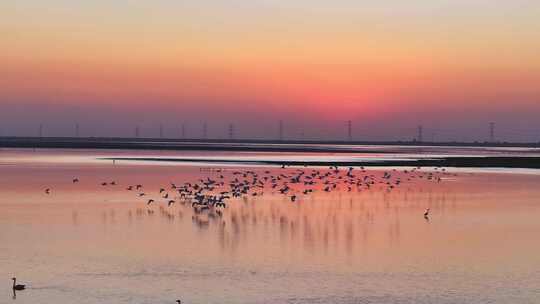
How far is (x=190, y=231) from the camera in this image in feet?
98.9

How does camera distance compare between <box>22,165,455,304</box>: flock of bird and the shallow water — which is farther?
<box>22,165,455,304</box>: flock of bird

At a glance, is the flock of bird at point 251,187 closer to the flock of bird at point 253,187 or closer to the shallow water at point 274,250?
the flock of bird at point 253,187

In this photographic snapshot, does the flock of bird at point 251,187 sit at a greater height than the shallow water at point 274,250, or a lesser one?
greater

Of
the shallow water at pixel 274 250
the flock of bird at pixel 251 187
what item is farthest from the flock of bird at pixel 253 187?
the shallow water at pixel 274 250

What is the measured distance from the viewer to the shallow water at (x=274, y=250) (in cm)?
1966

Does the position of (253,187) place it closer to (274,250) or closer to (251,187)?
(251,187)

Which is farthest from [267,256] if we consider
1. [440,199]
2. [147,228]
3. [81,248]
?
[440,199]

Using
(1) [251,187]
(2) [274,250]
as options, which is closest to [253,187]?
(1) [251,187]

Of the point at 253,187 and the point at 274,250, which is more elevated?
the point at 253,187

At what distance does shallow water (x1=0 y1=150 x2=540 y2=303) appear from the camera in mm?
19656

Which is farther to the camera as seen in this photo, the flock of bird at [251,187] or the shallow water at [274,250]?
the flock of bird at [251,187]

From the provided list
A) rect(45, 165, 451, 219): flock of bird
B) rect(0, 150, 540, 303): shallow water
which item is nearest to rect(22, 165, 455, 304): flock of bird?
rect(45, 165, 451, 219): flock of bird

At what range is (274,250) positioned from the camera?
2578 cm

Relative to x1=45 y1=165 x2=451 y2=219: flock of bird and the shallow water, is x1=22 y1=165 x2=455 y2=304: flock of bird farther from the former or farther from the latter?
the shallow water
